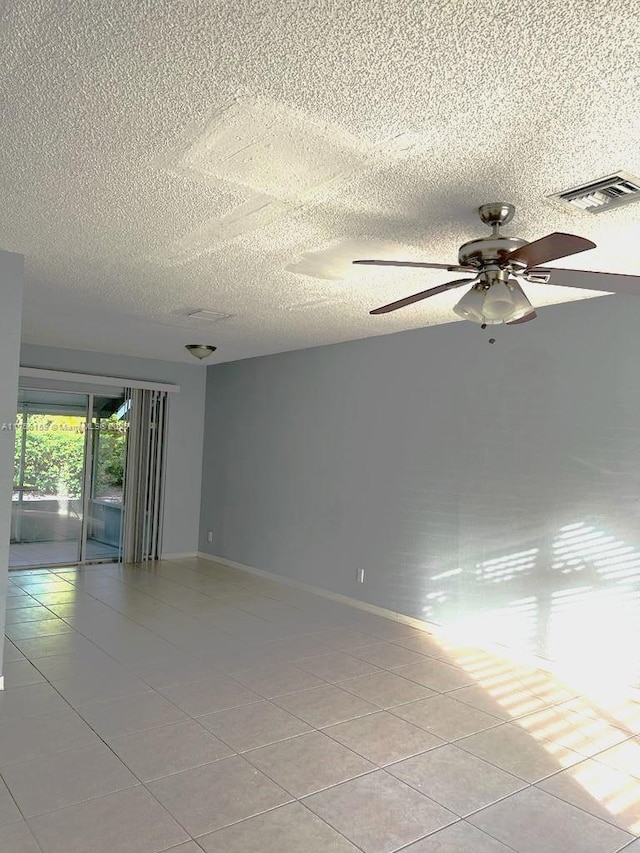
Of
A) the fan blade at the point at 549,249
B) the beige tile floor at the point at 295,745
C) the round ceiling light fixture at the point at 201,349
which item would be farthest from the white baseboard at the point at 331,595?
the fan blade at the point at 549,249

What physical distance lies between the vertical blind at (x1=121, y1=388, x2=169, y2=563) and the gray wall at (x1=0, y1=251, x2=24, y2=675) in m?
4.34

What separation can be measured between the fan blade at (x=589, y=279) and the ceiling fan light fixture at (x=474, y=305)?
0.22 meters

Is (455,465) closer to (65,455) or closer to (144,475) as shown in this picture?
(144,475)

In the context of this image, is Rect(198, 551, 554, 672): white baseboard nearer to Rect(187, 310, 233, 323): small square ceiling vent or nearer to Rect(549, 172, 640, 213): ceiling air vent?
Rect(187, 310, 233, 323): small square ceiling vent

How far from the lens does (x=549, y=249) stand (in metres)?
2.33

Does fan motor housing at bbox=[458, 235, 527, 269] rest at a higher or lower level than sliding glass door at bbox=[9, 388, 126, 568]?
higher

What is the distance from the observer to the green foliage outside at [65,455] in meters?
7.49

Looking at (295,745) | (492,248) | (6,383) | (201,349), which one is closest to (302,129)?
(492,248)

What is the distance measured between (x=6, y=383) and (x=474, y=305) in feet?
8.69

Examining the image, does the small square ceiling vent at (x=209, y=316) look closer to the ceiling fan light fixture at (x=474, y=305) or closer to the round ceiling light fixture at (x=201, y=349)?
the round ceiling light fixture at (x=201, y=349)

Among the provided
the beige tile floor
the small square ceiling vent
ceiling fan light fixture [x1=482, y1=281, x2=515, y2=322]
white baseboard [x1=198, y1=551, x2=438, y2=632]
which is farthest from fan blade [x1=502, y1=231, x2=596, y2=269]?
white baseboard [x1=198, y1=551, x2=438, y2=632]

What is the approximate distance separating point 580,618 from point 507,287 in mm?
2676

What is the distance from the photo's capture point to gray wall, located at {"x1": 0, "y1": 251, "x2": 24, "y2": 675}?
3.66 m

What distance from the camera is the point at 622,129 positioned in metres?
2.15
